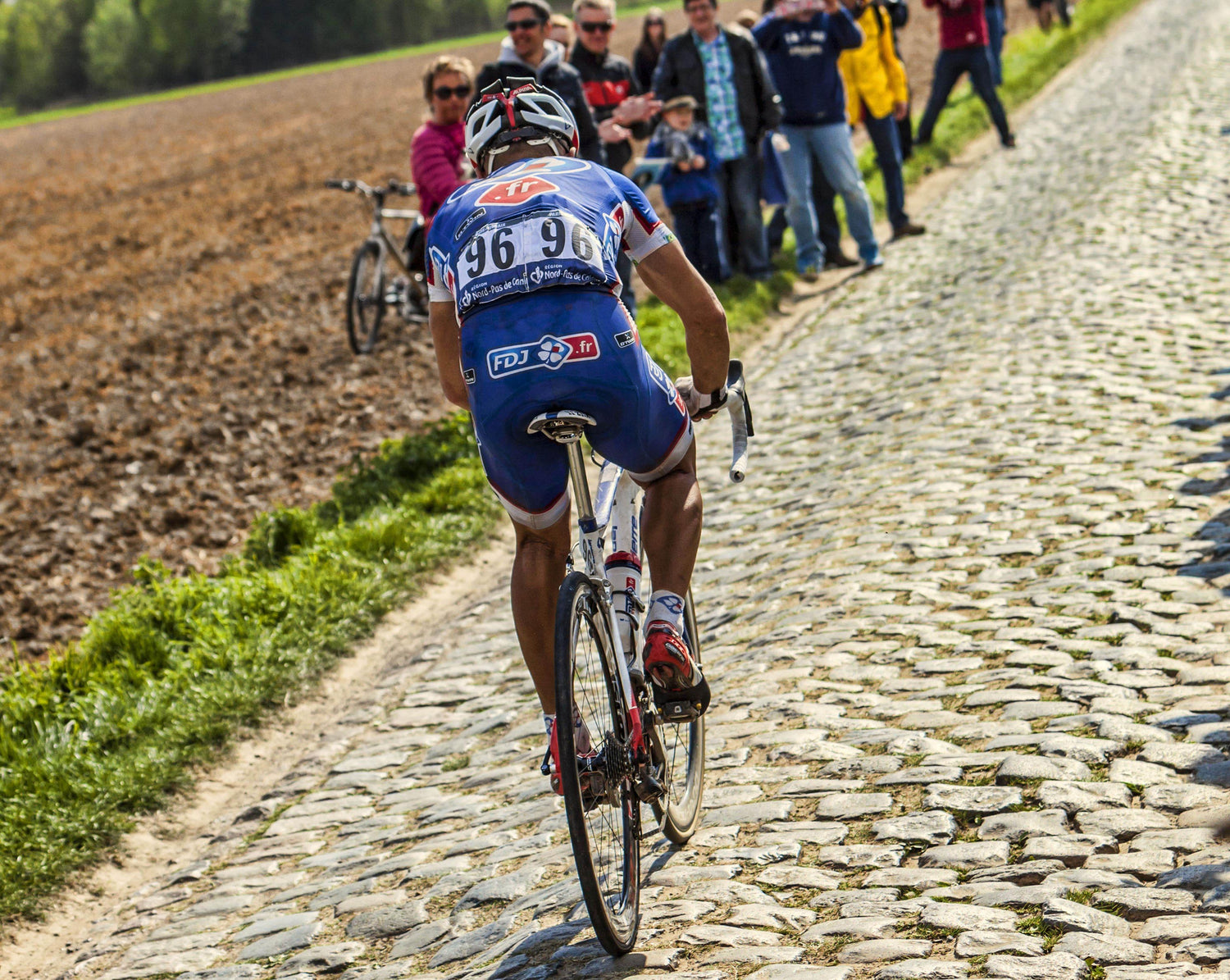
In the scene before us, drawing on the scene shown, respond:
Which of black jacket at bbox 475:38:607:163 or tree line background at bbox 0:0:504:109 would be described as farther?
tree line background at bbox 0:0:504:109

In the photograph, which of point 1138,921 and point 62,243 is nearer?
point 1138,921

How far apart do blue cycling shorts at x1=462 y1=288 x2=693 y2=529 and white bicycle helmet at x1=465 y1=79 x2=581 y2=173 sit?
66 cm

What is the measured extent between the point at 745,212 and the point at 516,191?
1011cm

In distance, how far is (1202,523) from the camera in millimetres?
6742

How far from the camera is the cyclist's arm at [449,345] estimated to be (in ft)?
14.7

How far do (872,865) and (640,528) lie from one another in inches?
49.9

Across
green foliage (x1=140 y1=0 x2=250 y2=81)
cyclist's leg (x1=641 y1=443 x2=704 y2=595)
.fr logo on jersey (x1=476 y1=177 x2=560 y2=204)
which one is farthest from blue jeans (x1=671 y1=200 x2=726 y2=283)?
green foliage (x1=140 y1=0 x2=250 y2=81)

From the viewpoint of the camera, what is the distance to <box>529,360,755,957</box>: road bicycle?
149 inches

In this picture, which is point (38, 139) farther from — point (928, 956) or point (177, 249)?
point (928, 956)

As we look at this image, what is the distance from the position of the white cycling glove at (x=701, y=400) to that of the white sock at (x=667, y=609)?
0.61 meters

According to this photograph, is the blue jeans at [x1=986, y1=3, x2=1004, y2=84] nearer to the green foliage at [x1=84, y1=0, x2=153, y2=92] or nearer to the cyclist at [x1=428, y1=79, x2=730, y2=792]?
the cyclist at [x1=428, y1=79, x2=730, y2=792]

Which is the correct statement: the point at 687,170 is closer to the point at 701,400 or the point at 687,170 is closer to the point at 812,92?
the point at 812,92

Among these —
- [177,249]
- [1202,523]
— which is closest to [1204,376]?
[1202,523]

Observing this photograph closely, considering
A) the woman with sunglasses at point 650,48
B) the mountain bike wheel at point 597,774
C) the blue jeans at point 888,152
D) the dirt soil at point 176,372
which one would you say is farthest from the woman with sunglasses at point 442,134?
the mountain bike wheel at point 597,774
